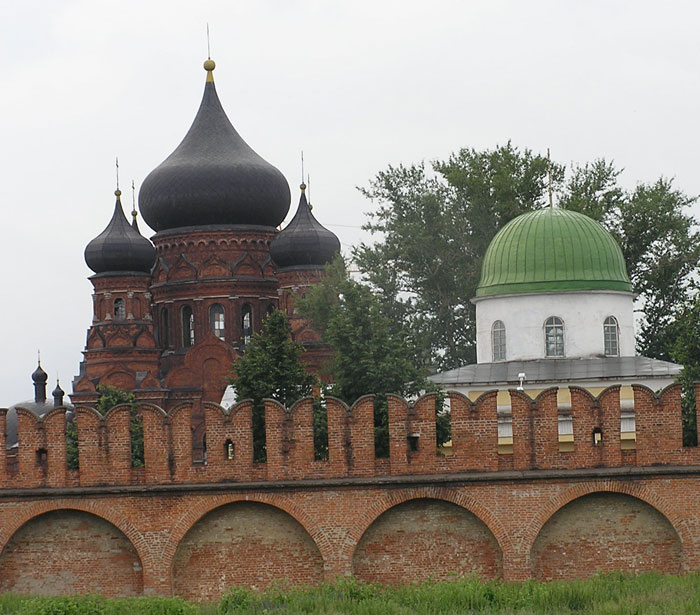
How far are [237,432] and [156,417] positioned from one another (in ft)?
3.70

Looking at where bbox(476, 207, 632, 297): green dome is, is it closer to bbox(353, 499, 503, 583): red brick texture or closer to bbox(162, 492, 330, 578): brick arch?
bbox(353, 499, 503, 583): red brick texture

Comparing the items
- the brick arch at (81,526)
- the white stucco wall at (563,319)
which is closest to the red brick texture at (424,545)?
the brick arch at (81,526)

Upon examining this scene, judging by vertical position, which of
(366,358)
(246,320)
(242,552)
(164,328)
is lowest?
(242,552)

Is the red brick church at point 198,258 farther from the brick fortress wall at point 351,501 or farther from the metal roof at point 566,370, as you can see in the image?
the brick fortress wall at point 351,501

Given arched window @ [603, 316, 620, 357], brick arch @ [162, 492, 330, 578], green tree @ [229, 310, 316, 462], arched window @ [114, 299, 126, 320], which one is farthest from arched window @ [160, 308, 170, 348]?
brick arch @ [162, 492, 330, 578]

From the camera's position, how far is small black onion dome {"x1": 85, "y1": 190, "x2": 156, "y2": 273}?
4994 cm

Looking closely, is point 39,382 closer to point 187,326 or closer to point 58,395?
point 58,395

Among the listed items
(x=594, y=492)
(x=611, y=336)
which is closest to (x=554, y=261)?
(x=611, y=336)

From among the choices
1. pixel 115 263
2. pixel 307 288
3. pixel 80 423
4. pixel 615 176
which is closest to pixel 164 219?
pixel 115 263

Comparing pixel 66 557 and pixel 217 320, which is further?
pixel 217 320

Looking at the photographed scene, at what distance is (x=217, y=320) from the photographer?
50.5 metres

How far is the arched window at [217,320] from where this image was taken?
5028 cm

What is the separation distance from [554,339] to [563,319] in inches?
18.5

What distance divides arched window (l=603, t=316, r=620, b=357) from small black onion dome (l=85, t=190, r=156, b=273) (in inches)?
776
